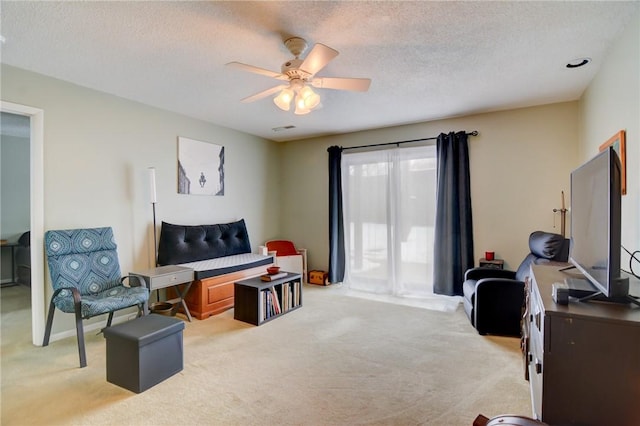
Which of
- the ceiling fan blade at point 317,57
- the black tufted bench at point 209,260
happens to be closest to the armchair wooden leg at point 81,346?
the black tufted bench at point 209,260

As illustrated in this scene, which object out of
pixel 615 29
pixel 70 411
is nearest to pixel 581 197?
pixel 615 29

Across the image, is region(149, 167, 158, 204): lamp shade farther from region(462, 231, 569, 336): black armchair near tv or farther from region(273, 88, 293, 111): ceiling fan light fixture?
region(462, 231, 569, 336): black armchair near tv

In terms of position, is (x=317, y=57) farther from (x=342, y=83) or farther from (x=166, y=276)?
(x=166, y=276)

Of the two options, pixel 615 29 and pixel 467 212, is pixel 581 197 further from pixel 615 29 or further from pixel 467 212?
pixel 467 212

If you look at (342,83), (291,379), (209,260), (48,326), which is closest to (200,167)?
(209,260)

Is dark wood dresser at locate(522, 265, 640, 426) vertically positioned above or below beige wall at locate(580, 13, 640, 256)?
below

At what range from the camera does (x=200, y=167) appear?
4.34 m

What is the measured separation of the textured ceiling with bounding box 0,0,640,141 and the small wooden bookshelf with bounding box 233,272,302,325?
208 centimetres

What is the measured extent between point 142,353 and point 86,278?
1.35 m

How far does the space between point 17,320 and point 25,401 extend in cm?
203

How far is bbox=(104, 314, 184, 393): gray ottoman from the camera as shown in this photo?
2.10m

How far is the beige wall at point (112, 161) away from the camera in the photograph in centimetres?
291

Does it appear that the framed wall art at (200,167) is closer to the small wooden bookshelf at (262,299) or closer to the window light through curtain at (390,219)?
the small wooden bookshelf at (262,299)

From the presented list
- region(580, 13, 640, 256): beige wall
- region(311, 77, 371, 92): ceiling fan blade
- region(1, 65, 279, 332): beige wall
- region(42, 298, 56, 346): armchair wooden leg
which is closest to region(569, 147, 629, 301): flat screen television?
region(580, 13, 640, 256): beige wall
